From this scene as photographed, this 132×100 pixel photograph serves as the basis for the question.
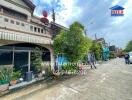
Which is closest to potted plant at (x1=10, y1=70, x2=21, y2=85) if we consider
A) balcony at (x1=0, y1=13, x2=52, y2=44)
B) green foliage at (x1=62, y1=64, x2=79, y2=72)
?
balcony at (x1=0, y1=13, x2=52, y2=44)

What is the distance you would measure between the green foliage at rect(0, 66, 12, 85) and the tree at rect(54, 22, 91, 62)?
23.8 feet

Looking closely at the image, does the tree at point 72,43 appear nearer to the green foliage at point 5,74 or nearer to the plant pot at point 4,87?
the green foliage at point 5,74

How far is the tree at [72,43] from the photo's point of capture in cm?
1984

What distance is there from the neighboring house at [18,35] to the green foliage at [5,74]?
20.8 inches

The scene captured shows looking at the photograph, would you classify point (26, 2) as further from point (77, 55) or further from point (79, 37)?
point (77, 55)

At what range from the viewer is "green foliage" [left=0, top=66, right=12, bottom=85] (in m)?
12.8

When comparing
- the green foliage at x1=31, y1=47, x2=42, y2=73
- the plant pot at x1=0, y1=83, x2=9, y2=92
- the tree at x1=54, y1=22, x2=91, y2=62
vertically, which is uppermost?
the tree at x1=54, y1=22, x2=91, y2=62

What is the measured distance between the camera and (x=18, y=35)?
1402 cm

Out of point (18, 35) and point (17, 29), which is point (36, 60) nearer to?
point (17, 29)

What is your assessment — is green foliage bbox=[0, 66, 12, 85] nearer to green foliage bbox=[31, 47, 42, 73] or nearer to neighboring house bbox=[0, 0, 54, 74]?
neighboring house bbox=[0, 0, 54, 74]

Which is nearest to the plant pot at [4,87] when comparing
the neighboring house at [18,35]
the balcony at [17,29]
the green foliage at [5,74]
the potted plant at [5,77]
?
the potted plant at [5,77]

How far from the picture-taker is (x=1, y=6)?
16359 mm

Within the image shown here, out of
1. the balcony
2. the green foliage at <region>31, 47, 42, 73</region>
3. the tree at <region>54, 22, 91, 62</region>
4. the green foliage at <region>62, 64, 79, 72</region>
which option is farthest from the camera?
the green foliage at <region>62, 64, 79, 72</region>

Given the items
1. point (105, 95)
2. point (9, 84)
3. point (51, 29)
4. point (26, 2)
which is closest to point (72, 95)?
point (105, 95)
